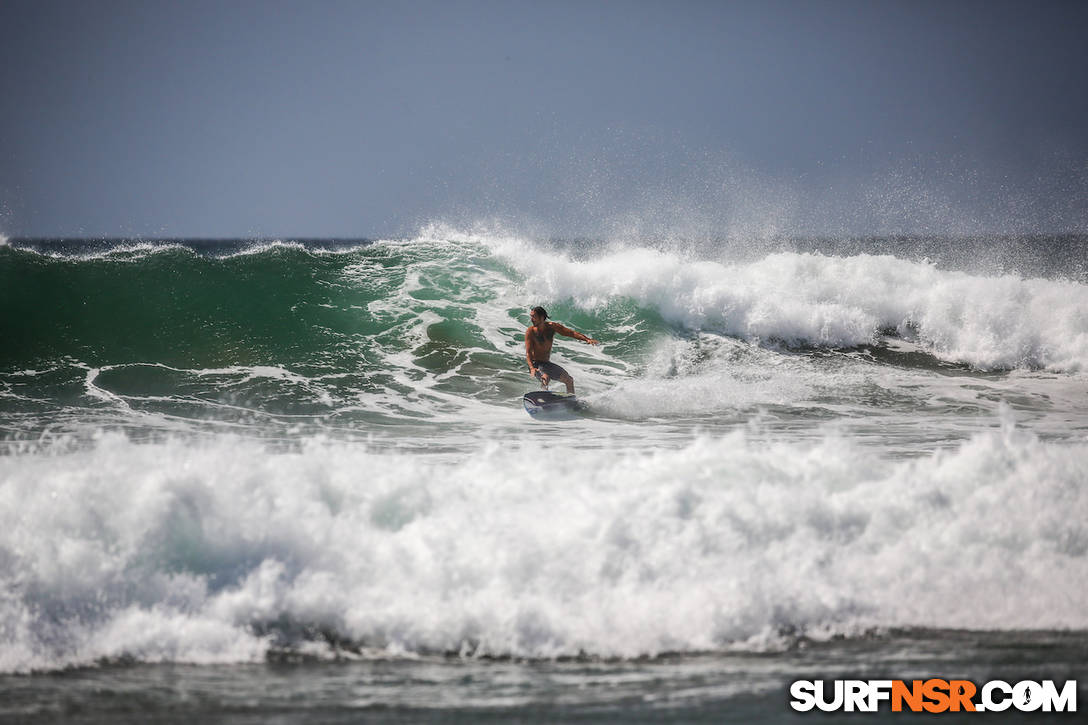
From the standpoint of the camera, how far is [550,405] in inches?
420

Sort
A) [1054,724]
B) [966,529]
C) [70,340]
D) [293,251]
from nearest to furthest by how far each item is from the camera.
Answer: [1054,724]
[966,529]
[70,340]
[293,251]

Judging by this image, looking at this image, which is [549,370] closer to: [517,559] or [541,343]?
[541,343]

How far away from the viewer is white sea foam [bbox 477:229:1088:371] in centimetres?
1488

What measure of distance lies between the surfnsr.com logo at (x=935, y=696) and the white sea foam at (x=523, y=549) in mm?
759

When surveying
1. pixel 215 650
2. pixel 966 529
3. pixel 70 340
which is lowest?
pixel 215 650

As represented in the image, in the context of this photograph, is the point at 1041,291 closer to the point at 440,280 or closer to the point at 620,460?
the point at 440,280

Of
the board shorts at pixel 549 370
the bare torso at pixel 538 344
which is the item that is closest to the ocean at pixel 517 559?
the board shorts at pixel 549 370

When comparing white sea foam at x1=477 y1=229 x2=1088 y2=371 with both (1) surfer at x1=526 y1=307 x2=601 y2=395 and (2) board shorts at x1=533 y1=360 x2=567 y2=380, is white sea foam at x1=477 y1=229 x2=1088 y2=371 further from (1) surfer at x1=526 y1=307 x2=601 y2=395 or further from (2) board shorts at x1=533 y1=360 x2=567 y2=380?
(2) board shorts at x1=533 y1=360 x2=567 y2=380

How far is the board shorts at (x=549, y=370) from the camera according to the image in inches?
455

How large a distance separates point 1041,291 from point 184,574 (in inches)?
637

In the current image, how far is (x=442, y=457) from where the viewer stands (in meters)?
8.39

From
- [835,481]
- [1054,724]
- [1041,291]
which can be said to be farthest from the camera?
[1041,291]

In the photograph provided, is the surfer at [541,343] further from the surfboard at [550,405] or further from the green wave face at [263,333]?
the surfboard at [550,405]

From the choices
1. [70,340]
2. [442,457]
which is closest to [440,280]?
[70,340]
